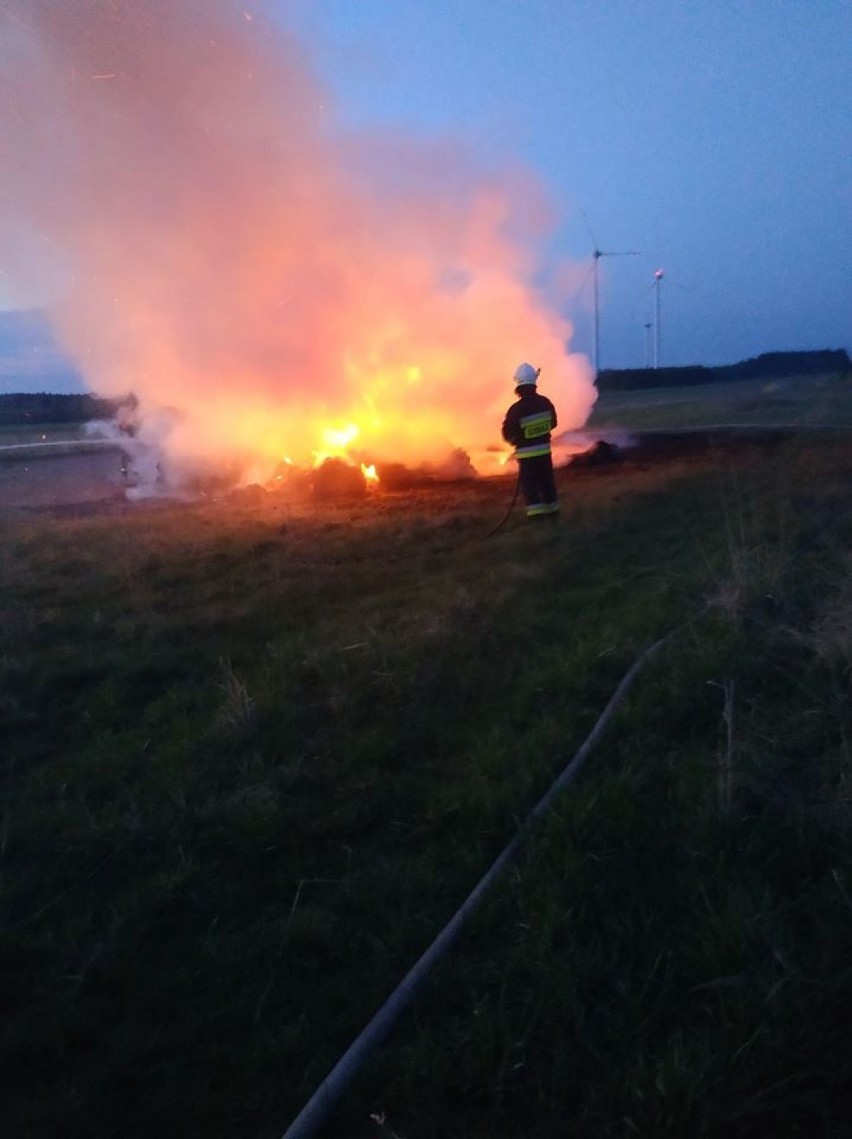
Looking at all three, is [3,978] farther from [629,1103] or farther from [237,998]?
[629,1103]

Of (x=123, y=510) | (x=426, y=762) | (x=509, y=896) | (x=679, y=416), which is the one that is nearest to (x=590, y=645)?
(x=426, y=762)

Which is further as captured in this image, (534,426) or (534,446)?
(534,426)

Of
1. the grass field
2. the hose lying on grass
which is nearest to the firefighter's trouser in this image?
the grass field

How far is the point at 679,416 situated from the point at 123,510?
736 inches

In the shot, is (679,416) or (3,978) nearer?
(3,978)

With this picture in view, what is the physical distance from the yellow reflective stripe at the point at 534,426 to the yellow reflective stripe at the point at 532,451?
0.17m

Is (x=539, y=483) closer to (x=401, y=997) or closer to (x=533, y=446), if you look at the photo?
(x=533, y=446)

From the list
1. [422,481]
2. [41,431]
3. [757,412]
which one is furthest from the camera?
[41,431]

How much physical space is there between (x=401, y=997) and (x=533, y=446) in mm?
9399

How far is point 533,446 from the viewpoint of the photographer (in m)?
12.1

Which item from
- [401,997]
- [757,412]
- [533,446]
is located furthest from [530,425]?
[757,412]

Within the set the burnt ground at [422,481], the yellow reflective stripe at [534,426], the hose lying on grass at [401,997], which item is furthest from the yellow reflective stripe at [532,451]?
the hose lying on grass at [401,997]

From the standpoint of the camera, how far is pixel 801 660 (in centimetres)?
589

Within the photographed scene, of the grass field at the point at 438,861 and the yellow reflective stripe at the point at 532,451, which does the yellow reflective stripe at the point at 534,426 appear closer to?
the yellow reflective stripe at the point at 532,451
